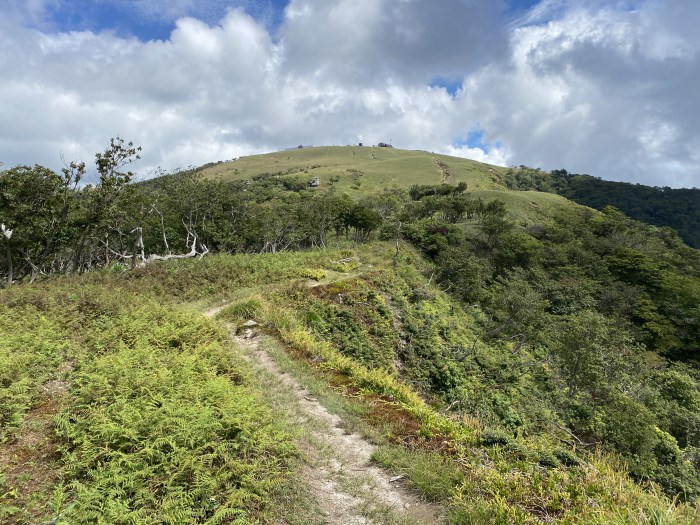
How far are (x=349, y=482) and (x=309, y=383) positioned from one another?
13.6ft

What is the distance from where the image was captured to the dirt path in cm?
560

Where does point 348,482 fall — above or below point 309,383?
below

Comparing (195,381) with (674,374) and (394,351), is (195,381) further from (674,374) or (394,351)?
(674,374)

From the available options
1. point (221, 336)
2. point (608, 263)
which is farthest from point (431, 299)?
point (608, 263)

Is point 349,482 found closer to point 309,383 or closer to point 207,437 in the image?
point 207,437

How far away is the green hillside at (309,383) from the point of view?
557 cm

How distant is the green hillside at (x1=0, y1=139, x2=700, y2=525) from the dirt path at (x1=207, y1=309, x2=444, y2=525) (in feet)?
0.12

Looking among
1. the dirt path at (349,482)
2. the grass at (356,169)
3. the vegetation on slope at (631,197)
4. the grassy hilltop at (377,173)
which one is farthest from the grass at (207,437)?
the vegetation on slope at (631,197)

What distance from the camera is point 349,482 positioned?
6.35 meters

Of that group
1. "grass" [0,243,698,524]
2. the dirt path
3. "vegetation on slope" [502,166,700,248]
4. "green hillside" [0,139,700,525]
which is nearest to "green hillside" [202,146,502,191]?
"vegetation on slope" [502,166,700,248]

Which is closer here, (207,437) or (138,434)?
(138,434)

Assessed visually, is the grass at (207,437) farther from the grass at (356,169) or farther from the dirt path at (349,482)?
the grass at (356,169)

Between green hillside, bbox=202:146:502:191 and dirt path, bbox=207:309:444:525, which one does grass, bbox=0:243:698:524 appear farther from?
green hillside, bbox=202:146:502:191

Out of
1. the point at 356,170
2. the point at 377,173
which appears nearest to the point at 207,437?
the point at 377,173
